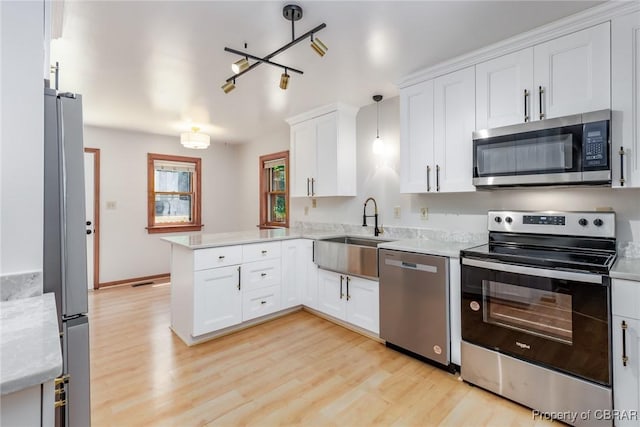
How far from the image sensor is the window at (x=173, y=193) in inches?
197

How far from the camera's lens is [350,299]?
2986 millimetres

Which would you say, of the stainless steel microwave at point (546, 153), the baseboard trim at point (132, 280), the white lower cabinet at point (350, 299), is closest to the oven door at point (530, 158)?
the stainless steel microwave at point (546, 153)

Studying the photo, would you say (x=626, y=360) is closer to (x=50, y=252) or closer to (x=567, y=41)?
(x=567, y=41)

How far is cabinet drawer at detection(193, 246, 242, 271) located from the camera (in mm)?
2684

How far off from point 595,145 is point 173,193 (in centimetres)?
532

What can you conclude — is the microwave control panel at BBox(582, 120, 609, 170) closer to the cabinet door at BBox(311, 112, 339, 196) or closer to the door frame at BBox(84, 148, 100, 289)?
the cabinet door at BBox(311, 112, 339, 196)

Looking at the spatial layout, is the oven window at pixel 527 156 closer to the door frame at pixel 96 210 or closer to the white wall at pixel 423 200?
the white wall at pixel 423 200

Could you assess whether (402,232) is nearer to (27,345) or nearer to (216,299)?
(216,299)

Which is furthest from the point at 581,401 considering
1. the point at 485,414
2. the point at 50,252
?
the point at 50,252

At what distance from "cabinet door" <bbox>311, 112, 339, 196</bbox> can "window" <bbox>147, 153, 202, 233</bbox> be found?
2.73 m

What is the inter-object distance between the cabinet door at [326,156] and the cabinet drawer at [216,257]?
121 cm

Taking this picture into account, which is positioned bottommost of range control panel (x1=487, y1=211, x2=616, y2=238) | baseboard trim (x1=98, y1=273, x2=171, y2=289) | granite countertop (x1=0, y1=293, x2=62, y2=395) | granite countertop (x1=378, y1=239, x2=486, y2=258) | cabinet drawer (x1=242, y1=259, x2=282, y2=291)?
baseboard trim (x1=98, y1=273, x2=171, y2=289)

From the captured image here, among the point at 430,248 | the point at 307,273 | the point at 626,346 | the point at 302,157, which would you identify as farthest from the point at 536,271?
the point at 302,157

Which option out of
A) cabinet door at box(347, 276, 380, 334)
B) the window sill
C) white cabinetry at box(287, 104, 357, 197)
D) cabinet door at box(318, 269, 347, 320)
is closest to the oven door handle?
cabinet door at box(347, 276, 380, 334)
